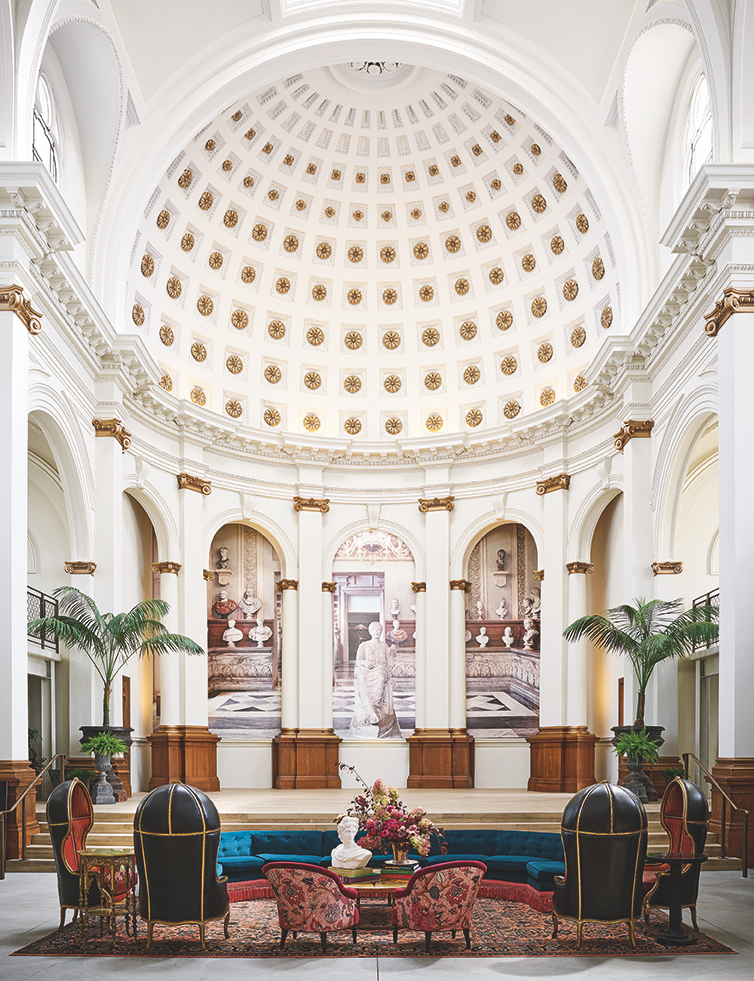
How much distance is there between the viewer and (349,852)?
41.0 feet

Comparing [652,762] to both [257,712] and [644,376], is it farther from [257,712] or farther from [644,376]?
[257,712]

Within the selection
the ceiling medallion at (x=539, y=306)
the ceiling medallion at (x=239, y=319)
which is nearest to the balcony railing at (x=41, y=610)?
the ceiling medallion at (x=239, y=319)

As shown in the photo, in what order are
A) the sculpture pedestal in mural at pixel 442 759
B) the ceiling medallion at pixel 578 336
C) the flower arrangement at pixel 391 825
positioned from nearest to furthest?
the flower arrangement at pixel 391 825, the ceiling medallion at pixel 578 336, the sculpture pedestal in mural at pixel 442 759

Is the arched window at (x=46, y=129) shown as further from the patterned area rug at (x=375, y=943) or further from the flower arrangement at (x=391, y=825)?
the patterned area rug at (x=375, y=943)

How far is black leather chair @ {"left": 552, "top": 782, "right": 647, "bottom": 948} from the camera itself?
10242 millimetres

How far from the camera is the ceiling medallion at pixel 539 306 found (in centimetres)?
2575

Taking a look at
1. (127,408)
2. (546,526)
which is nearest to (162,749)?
(127,408)

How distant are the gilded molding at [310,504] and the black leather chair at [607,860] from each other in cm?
1724

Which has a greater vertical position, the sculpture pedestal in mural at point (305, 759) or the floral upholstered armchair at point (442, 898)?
the floral upholstered armchair at point (442, 898)

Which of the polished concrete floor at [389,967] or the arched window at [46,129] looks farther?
the arched window at [46,129]

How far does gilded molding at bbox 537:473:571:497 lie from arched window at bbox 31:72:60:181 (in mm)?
12758

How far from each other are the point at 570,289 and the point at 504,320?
230 cm

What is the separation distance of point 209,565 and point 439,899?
55.2ft

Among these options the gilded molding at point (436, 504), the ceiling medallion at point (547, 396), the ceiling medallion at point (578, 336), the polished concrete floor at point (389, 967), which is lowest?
the polished concrete floor at point (389, 967)
